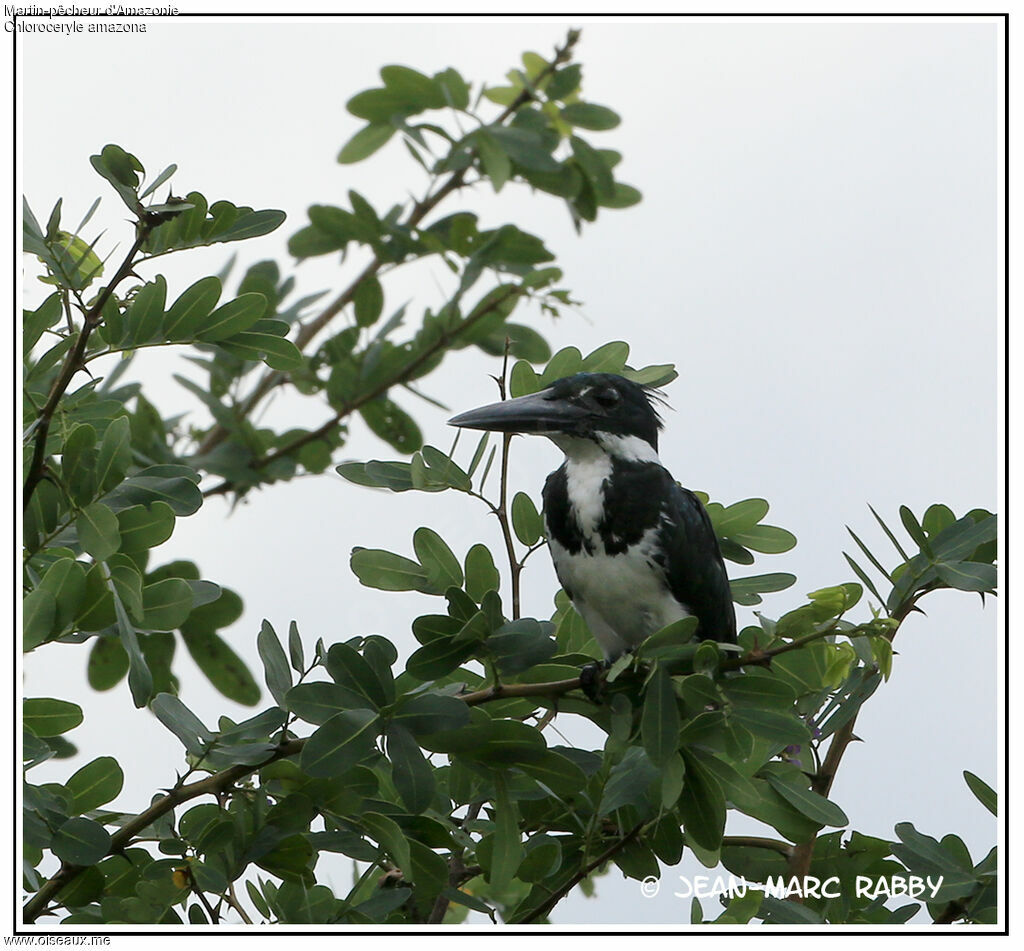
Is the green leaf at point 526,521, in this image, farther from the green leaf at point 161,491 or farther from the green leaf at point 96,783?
the green leaf at point 96,783

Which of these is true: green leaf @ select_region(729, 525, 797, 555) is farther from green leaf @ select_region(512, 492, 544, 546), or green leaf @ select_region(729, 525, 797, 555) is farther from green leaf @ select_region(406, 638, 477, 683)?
green leaf @ select_region(406, 638, 477, 683)

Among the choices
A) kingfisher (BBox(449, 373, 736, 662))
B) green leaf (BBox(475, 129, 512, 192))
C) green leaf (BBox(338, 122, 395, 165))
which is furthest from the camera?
green leaf (BBox(338, 122, 395, 165))

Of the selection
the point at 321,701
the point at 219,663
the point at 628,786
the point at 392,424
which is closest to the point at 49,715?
the point at 321,701

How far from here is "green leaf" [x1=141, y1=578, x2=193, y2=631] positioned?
2152mm

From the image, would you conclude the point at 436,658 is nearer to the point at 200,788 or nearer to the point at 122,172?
the point at 200,788

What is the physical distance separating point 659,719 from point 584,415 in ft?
3.58

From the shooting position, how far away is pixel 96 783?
2.28 m

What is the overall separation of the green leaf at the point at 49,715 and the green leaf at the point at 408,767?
567mm

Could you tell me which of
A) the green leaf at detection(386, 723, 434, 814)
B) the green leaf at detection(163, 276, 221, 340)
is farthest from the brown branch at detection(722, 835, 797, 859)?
the green leaf at detection(163, 276, 221, 340)

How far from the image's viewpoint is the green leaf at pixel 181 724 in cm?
210

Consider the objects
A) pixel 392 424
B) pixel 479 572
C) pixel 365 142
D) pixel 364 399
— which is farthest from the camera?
pixel 392 424

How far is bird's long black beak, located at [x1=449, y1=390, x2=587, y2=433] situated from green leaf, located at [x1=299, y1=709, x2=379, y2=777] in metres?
0.81

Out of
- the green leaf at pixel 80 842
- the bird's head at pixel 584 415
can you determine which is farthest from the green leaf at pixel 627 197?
the green leaf at pixel 80 842

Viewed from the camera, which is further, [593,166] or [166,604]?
[593,166]
